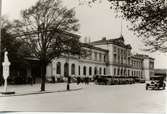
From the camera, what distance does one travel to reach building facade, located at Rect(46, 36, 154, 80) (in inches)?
430

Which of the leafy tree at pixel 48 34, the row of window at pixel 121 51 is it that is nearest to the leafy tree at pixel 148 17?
the row of window at pixel 121 51

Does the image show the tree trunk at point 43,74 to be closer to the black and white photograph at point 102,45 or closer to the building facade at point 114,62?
the black and white photograph at point 102,45

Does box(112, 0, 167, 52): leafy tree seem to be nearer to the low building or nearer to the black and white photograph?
the black and white photograph

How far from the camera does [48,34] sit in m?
15.0

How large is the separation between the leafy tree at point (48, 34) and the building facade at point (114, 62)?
0.95 m

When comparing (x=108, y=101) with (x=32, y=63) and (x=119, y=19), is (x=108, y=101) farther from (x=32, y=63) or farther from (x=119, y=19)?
(x=32, y=63)

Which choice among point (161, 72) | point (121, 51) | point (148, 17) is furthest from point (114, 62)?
point (148, 17)

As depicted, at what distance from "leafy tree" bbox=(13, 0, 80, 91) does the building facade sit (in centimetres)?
95

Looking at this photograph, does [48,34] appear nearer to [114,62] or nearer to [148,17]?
[114,62]

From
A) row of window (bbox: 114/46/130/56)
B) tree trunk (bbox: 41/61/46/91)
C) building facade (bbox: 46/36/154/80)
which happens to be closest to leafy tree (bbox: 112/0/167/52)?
building facade (bbox: 46/36/154/80)

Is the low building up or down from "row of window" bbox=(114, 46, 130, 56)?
down

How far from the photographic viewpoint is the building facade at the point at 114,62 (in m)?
10.9

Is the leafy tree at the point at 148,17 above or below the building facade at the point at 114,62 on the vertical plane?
above

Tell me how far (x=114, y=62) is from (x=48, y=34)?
427 cm
